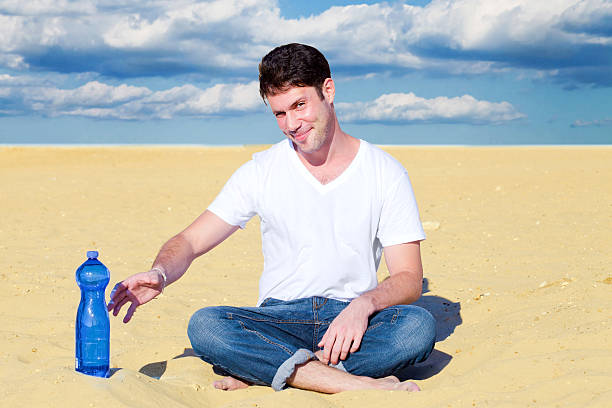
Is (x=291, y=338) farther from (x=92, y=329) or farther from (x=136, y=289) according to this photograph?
(x=92, y=329)

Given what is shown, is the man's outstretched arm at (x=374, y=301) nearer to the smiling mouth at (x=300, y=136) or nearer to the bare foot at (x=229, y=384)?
the bare foot at (x=229, y=384)

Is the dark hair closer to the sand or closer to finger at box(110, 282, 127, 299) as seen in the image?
finger at box(110, 282, 127, 299)

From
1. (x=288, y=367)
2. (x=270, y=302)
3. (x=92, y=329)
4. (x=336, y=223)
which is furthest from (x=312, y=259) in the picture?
(x=92, y=329)

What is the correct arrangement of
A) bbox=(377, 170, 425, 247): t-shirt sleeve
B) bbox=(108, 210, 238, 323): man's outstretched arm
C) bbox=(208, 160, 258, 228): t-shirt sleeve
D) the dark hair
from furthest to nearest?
bbox=(208, 160, 258, 228): t-shirt sleeve < bbox=(377, 170, 425, 247): t-shirt sleeve < the dark hair < bbox=(108, 210, 238, 323): man's outstretched arm

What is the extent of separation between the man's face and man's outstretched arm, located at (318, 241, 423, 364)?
68 centimetres

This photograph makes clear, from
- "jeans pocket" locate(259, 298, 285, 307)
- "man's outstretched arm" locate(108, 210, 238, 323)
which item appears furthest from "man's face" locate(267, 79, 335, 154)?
"jeans pocket" locate(259, 298, 285, 307)

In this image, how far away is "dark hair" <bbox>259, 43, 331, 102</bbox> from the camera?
10.5ft

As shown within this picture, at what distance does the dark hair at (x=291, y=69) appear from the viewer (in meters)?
3.21

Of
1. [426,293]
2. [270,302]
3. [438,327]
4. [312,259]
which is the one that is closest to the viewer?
[312,259]

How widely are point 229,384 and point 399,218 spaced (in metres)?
1.19

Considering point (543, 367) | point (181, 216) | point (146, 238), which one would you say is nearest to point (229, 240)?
point (146, 238)

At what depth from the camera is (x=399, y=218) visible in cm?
333

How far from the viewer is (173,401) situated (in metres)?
2.87

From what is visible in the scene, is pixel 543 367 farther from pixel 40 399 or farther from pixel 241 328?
pixel 40 399
